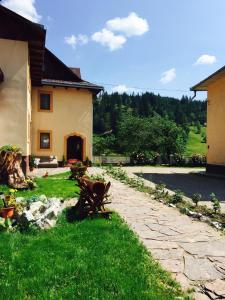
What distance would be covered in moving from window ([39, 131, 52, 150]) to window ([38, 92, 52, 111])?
5.80 feet

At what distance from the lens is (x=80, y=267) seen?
421 centimetres

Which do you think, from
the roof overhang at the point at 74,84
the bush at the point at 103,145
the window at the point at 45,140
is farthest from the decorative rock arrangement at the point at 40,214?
the bush at the point at 103,145

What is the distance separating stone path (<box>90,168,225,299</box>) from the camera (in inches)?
159

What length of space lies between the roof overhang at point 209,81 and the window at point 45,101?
33.7 ft

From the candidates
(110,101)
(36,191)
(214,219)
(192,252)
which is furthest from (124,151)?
(110,101)

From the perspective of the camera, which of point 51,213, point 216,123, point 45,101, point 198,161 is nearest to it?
point 51,213

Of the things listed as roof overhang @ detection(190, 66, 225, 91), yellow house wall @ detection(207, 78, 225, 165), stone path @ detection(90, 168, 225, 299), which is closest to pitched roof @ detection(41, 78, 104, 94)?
roof overhang @ detection(190, 66, 225, 91)

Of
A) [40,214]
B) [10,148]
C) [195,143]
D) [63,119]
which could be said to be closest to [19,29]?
[10,148]

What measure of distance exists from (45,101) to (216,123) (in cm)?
1230

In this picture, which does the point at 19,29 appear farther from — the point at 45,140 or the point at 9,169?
the point at 45,140

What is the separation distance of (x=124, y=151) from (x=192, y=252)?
30014 millimetres

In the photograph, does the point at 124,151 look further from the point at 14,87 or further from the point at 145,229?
the point at 145,229

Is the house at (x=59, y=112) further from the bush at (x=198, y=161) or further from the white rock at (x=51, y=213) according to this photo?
the white rock at (x=51, y=213)

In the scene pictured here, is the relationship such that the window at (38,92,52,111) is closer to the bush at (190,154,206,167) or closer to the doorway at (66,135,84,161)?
the doorway at (66,135,84,161)
